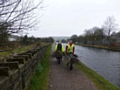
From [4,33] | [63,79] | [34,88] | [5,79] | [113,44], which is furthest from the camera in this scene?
[113,44]

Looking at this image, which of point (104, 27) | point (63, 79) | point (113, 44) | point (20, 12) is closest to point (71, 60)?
point (63, 79)

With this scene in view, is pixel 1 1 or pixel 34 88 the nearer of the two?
pixel 1 1

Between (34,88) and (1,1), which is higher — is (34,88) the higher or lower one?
the lower one

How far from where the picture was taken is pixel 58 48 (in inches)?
577

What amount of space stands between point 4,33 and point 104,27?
79625 mm

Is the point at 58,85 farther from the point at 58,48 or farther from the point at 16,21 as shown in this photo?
the point at 58,48

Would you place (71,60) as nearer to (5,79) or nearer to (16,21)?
(16,21)

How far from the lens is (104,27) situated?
80.9 meters

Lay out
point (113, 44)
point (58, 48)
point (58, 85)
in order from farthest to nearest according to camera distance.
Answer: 1. point (113, 44)
2. point (58, 48)
3. point (58, 85)

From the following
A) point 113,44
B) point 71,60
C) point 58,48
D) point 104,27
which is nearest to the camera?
point 71,60

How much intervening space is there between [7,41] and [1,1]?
3.45 feet

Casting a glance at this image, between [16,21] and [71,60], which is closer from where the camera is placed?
[16,21]

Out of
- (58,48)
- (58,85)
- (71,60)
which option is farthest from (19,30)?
(58,48)

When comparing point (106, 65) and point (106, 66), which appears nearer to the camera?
point (106, 66)
